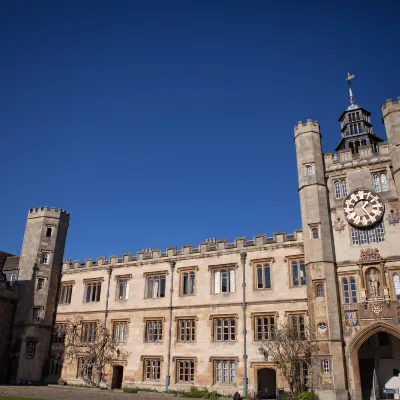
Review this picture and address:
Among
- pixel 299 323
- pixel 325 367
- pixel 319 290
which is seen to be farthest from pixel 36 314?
pixel 325 367

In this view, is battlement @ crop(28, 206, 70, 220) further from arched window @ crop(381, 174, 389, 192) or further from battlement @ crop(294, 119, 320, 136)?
arched window @ crop(381, 174, 389, 192)

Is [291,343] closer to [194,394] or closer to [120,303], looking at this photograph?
[194,394]

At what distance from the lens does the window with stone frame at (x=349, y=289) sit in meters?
27.1

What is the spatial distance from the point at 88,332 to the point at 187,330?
988cm

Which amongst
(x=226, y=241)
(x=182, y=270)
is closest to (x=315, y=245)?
(x=226, y=241)

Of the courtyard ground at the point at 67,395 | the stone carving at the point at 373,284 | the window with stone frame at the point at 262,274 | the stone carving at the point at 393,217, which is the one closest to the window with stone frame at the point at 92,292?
the courtyard ground at the point at 67,395

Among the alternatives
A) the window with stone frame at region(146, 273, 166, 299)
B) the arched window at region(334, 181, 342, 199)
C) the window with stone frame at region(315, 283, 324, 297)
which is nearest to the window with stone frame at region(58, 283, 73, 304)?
the window with stone frame at region(146, 273, 166, 299)

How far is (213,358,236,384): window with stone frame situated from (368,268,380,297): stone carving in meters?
10.8

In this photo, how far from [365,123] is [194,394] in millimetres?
26728

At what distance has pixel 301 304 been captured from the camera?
29.2 meters

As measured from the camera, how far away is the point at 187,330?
3278cm

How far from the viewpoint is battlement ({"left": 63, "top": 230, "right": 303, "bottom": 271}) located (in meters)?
31.5

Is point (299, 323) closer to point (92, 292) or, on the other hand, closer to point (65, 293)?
point (92, 292)

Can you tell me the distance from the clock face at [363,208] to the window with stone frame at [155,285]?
52.2 ft
